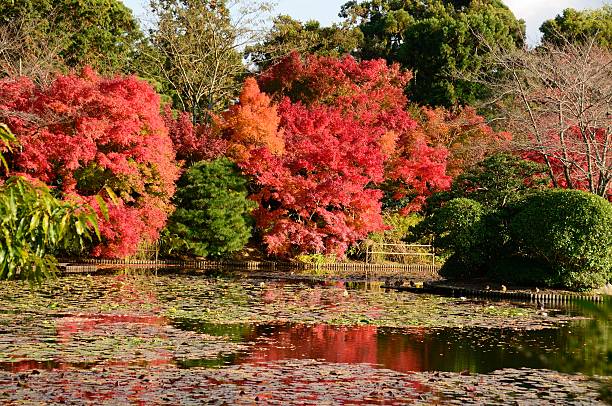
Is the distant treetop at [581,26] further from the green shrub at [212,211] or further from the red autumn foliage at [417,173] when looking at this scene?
the green shrub at [212,211]

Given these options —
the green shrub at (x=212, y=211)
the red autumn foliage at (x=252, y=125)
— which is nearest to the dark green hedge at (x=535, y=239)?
the green shrub at (x=212, y=211)

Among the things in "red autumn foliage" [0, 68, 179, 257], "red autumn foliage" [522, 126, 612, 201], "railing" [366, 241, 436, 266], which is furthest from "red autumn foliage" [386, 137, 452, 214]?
"red autumn foliage" [0, 68, 179, 257]

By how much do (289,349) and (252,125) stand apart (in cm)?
1994

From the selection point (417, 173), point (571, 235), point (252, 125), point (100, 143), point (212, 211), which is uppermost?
point (252, 125)

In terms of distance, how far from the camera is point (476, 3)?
52.2 m

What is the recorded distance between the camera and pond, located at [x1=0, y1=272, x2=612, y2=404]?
9.48 metres

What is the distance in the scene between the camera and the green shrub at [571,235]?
69.3 ft

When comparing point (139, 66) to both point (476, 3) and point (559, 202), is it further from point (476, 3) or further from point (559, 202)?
point (559, 202)

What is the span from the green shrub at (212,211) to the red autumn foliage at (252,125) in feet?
3.93

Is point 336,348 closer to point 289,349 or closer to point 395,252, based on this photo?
point 289,349

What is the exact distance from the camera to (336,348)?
12.6m

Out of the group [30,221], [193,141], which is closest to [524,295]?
[193,141]

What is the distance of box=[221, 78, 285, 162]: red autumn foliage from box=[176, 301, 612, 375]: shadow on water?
17033 millimetres

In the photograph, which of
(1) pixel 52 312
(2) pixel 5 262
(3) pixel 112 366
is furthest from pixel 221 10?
(2) pixel 5 262
